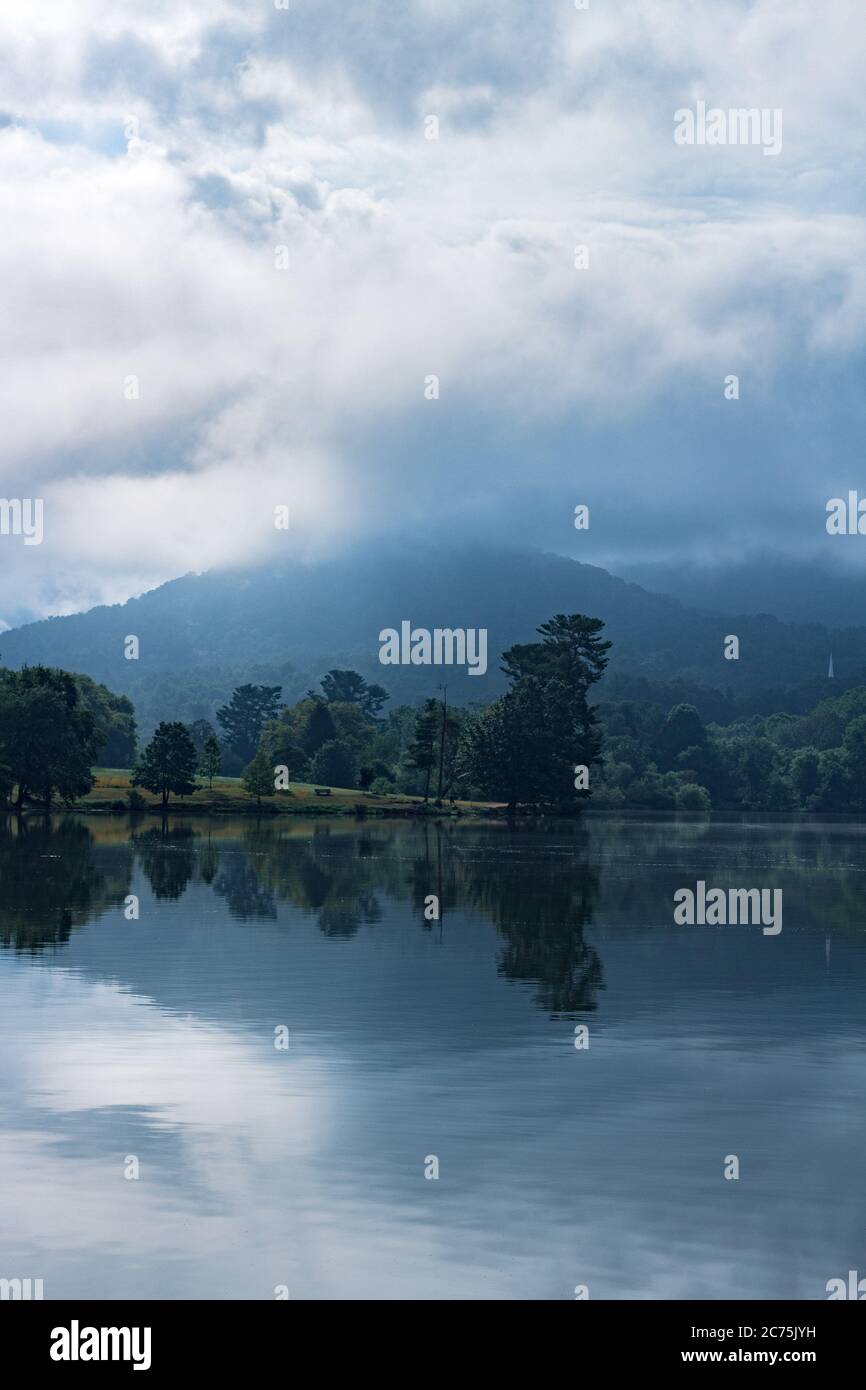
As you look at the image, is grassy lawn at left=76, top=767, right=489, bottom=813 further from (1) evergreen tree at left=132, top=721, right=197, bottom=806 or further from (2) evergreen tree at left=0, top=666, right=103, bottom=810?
(2) evergreen tree at left=0, top=666, right=103, bottom=810

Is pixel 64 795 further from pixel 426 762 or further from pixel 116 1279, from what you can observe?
pixel 116 1279

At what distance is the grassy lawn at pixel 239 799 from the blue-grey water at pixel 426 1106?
117 meters

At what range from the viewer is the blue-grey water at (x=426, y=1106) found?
15.2 metres

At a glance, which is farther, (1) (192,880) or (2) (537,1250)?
(1) (192,880)

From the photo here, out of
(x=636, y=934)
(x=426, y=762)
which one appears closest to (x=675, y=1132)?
(x=636, y=934)

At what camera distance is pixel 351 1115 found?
67.4 ft

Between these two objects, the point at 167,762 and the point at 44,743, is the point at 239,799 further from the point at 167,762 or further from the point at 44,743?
the point at 44,743

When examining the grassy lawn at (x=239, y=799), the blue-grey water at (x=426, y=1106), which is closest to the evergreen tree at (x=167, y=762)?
Result: the grassy lawn at (x=239, y=799)

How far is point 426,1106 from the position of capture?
21141 millimetres

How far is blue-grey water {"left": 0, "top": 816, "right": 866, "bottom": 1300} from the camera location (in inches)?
599

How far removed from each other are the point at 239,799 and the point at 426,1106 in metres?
152

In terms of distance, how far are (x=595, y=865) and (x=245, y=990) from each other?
160 ft
